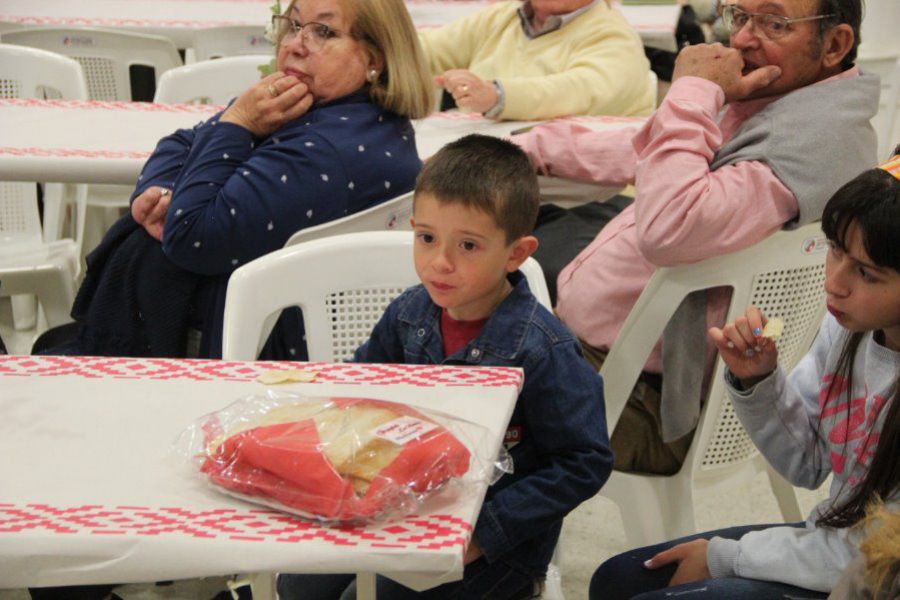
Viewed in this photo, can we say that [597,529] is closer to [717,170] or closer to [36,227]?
[717,170]

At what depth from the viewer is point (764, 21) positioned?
6.48ft

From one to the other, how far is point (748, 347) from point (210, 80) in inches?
87.2

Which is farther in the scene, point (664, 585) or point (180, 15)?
point (180, 15)

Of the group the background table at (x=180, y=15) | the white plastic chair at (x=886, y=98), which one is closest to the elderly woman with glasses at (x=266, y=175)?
the background table at (x=180, y=15)

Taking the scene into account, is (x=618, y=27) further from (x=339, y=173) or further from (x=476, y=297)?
(x=476, y=297)

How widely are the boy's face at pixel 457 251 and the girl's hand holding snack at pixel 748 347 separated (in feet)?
1.03

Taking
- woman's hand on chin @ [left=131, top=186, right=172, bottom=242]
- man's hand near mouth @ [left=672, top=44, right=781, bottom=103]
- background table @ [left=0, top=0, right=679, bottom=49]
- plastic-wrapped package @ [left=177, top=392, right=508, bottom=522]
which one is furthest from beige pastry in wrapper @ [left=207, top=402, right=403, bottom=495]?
background table @ [left=0, top=0, right=679, bottom=49]

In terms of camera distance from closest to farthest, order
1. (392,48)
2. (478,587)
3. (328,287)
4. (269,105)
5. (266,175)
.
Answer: (478,587), (328,287), (266,175), (269,105), (392,48)

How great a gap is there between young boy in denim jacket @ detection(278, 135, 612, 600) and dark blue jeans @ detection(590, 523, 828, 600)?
16cm

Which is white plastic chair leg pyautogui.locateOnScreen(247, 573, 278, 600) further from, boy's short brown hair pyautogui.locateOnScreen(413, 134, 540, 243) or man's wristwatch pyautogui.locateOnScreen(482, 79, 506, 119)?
man's wristwatch pyautogui.locateOnScreen(482, 79, 506, 119)

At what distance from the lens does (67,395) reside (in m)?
1.40

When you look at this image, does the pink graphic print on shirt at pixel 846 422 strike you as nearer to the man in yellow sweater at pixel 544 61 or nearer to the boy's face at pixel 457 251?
the boy's face at pixel 457 251

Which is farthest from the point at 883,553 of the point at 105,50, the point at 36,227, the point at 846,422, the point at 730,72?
the point at 105,50

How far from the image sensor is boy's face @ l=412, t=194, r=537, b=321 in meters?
1.54
